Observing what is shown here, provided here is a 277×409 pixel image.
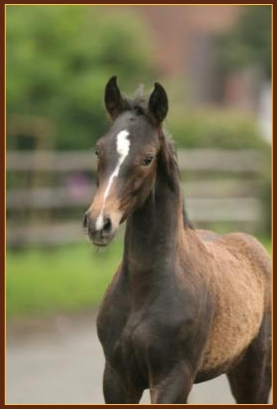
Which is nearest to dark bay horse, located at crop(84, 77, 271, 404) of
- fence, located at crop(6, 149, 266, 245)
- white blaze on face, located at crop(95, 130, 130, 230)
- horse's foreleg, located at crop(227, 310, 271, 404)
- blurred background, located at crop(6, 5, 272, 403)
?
white blaze on face, located at crop(95, 130, 130, 230)

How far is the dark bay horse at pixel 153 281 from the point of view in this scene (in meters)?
6.86

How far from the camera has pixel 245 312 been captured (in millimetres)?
7992

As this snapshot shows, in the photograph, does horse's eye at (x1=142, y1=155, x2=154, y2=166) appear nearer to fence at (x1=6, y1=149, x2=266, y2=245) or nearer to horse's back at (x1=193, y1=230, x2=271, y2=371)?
horse's back at (x1=193, y1=230, x2=271, y2=371)

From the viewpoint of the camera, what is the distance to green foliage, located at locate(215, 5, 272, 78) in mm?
36469

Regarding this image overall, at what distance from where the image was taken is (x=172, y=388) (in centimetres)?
706

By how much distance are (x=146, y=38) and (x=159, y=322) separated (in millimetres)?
22970

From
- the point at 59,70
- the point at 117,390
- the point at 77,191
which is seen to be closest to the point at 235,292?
the point at 117,390

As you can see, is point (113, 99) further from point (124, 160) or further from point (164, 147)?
point (124, 160)

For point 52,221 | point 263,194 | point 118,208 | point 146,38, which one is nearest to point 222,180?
point 263,194

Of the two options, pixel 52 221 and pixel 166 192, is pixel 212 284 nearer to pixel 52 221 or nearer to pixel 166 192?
pixel 166 192

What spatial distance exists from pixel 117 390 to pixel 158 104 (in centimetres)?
157

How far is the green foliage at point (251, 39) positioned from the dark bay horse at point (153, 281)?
29.0 meters

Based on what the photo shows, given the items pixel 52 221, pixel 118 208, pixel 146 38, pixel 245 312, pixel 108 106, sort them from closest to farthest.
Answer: pixel 118 208, pixel 108 106, pixel 245 312, pixel 52 221, pixel 146 38

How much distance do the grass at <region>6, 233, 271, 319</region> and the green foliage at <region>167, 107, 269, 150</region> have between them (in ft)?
17.8
